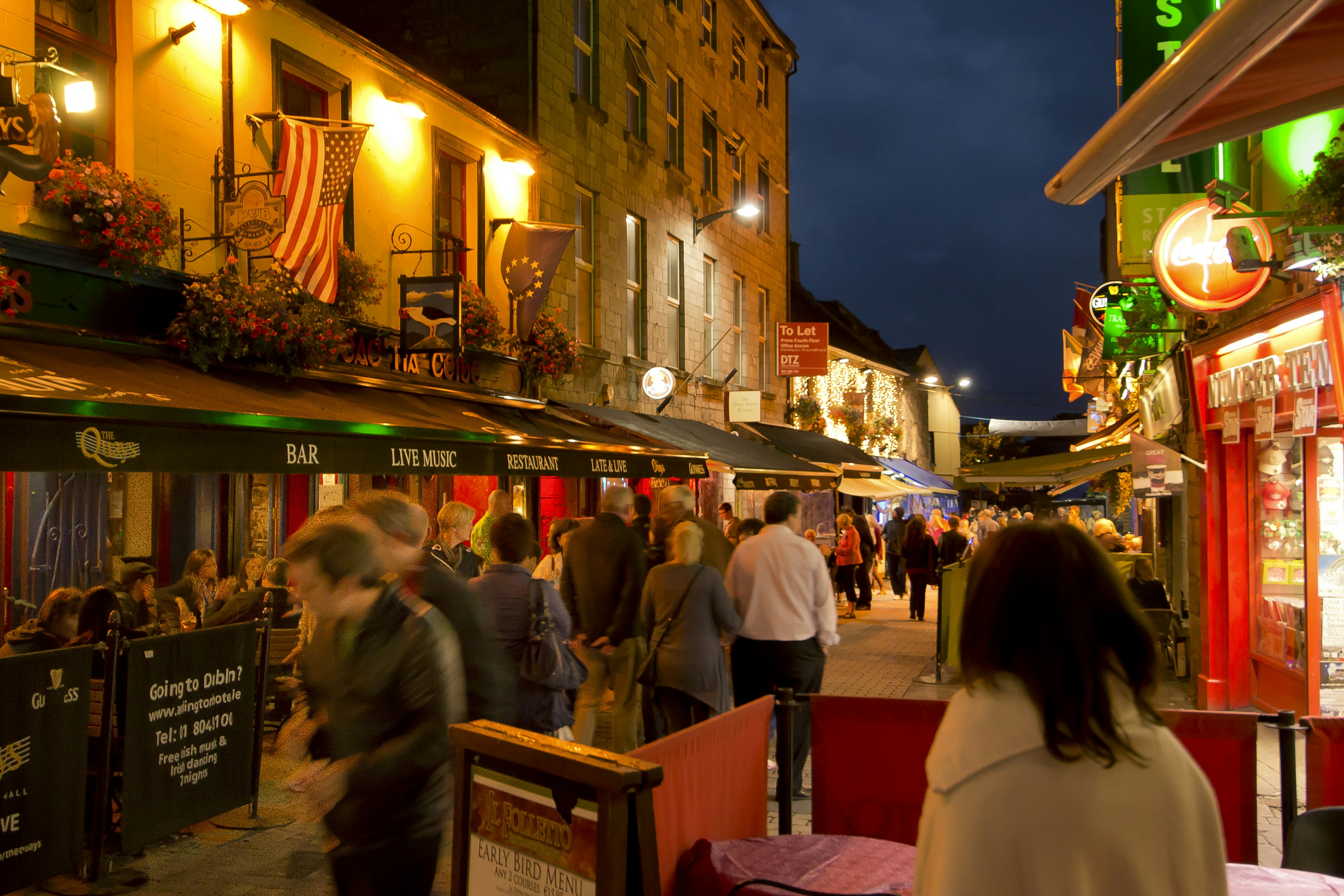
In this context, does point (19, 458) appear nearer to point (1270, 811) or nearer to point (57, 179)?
point (57, 179)

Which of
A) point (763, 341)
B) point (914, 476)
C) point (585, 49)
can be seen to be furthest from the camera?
point (914, 476)

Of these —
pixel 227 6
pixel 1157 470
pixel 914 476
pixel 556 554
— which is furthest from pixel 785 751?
pixel 914 476

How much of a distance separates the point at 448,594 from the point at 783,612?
137 inches

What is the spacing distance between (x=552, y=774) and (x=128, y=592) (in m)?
5.55

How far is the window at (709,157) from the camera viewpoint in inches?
861

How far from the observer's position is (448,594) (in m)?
3.74

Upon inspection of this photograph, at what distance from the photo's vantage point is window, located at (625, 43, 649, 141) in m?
18.2

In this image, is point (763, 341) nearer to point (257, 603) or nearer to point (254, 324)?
point (254, 324)

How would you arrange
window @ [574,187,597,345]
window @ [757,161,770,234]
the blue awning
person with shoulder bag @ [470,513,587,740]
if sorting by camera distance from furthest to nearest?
the blue awning → window @ [757,161,770,234] → window @ [574,187,597,345] → person with shoulder bag @ [470,513,587,740]

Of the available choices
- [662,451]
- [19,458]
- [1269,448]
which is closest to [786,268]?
[662,451]

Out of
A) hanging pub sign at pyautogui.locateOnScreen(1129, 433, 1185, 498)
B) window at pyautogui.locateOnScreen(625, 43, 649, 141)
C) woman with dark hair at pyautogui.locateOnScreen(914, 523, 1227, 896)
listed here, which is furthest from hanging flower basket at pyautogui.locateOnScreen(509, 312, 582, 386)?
woman with dark hair at pyautogui.locateOnScreen(914, 523, 1227, 896)

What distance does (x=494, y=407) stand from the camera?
1301 centimetres

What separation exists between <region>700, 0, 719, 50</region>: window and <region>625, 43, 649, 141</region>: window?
3594 millimetres

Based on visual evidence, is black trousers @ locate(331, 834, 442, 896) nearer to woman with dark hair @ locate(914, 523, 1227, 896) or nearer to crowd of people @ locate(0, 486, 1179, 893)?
crowd of people @ locate(0, 486, 1179, 893)
